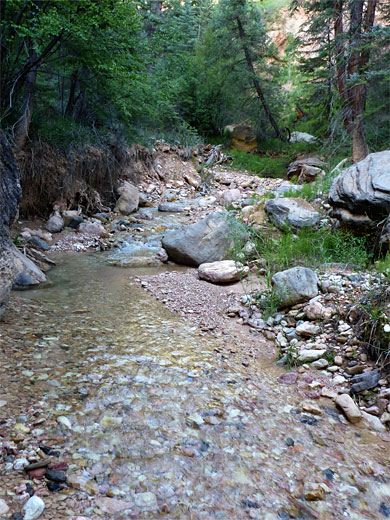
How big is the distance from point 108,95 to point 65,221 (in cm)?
343

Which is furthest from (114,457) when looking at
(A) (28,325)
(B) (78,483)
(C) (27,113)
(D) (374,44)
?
(D) (374,44)

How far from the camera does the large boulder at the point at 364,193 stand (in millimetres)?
4641

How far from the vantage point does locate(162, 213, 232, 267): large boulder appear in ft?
19.0

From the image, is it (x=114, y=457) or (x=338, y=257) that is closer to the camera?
(x=114, y=457)

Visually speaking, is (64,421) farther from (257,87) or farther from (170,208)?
(257,87)

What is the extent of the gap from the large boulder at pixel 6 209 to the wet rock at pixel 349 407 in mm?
2805

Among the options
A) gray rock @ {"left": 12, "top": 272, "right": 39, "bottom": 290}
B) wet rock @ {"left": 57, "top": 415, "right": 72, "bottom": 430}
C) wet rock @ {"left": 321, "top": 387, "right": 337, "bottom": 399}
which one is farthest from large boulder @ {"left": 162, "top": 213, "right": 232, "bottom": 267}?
wet rock @ {"left": 57, "top": 415, "right": 72, "bottom": 430}

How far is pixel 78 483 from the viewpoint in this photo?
1.75 meters

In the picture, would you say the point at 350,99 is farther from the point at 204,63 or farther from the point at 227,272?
the point at 204,63

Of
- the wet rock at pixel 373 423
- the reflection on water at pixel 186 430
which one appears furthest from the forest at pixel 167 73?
the wet rock at pixel 373 423

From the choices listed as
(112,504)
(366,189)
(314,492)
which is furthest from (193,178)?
(112,504)

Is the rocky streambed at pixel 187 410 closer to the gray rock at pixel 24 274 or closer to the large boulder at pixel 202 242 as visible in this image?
the gray rock at pixel 24 274

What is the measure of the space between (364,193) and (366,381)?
2809mm

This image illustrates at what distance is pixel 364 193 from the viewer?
186 inches
